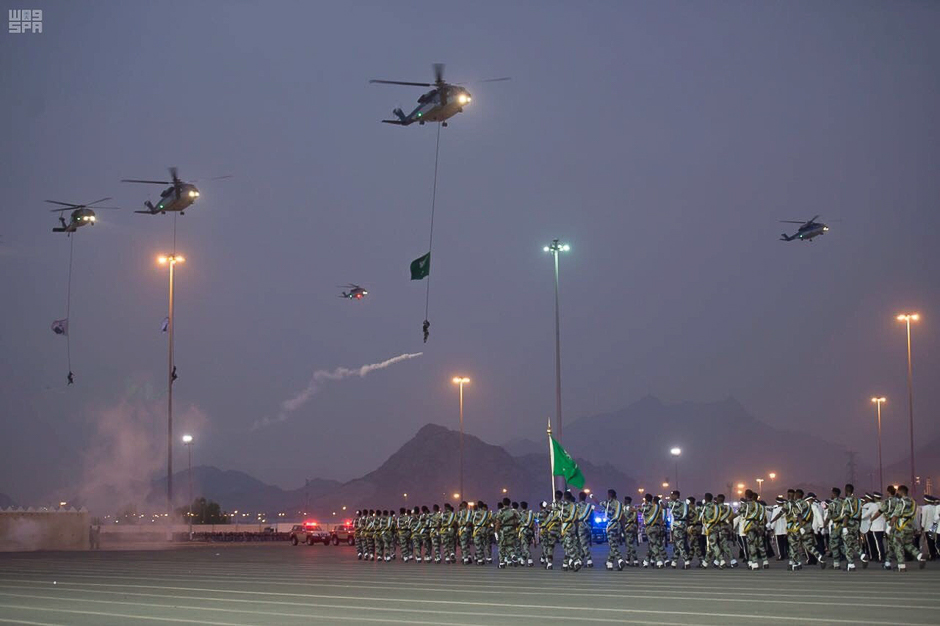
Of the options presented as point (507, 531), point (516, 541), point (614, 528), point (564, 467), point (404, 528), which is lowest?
point (516, 541)

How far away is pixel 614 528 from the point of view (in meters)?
26.8

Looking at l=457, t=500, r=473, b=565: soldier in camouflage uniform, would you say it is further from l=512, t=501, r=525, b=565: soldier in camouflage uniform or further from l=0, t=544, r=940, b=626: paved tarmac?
l=0, t=544, r=940, b=626: paved tarmac

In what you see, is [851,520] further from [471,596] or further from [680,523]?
[471,596]

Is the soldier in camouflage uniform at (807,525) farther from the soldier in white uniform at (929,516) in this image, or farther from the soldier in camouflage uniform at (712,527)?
the soldier in white uniform at (929,516)

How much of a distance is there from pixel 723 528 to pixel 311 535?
35.5 metres

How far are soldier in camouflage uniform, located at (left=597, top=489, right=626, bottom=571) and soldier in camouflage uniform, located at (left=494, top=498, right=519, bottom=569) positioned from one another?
2485 millimetres

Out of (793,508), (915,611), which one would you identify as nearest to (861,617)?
(915,611)

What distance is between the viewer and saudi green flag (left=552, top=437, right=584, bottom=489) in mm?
35156

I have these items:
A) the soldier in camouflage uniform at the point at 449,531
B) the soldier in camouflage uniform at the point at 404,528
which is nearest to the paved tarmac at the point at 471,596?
the soldier in camouflage uniform at the point at 449,531

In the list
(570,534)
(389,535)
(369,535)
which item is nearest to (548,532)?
(570,534)

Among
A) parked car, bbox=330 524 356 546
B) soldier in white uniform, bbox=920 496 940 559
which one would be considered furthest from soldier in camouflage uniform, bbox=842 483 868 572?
parked car, bbox=330 524 356 546

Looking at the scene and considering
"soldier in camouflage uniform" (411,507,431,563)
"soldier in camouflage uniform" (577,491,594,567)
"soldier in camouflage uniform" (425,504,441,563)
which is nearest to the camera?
"soldier in camouflage uniform" (577,491,594,567)

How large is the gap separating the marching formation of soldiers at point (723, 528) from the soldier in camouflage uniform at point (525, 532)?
2cm

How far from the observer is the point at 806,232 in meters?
60.5
